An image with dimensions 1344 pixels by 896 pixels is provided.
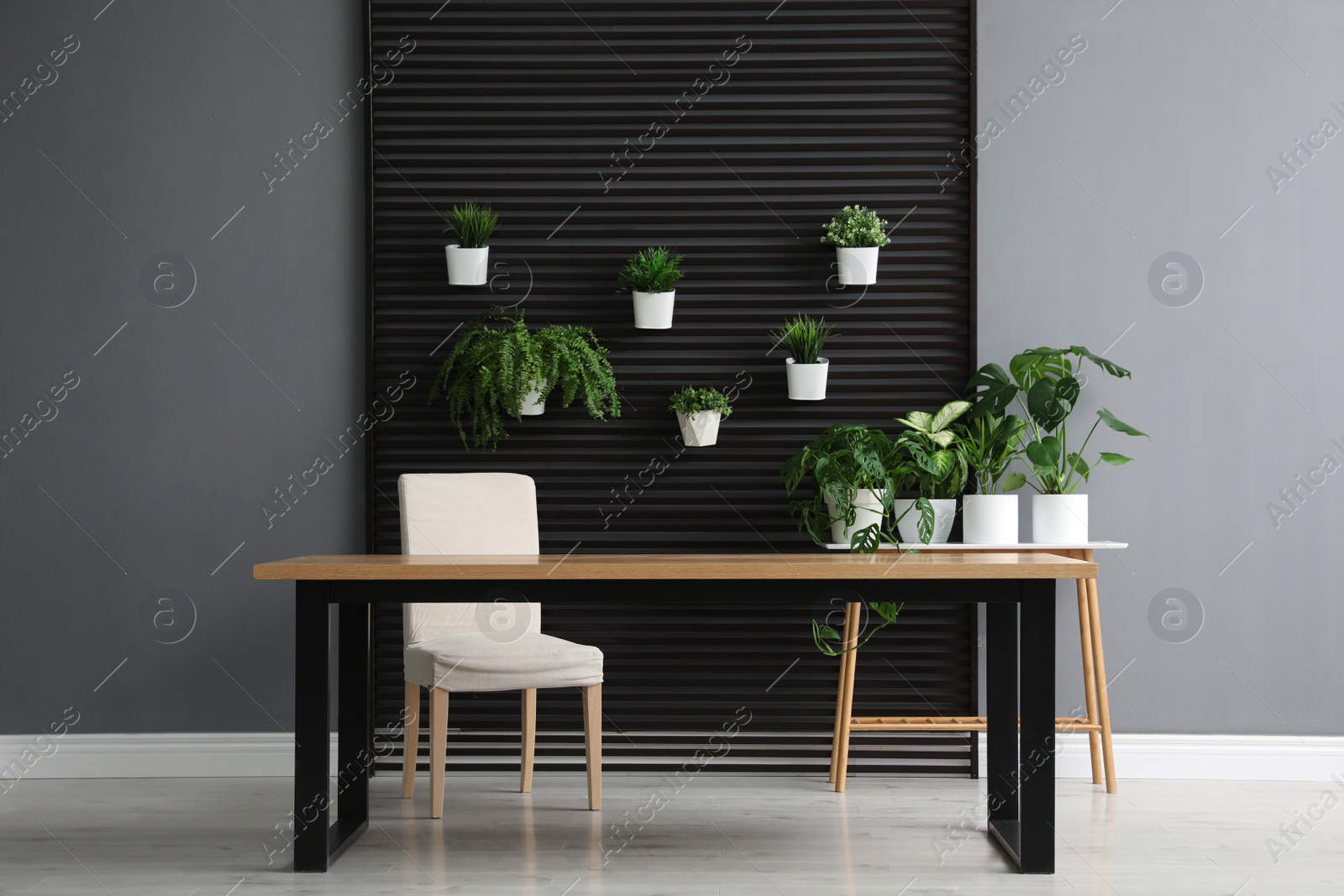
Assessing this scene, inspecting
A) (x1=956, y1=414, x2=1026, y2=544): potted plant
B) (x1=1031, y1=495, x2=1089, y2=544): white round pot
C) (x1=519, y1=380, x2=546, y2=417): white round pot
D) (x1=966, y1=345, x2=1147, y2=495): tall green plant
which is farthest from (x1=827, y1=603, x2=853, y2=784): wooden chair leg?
(x1=519, y1=380, x2=546, y2=417): white round pot

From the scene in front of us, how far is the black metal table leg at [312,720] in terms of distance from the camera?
→ 258 cm

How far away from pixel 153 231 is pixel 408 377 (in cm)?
103

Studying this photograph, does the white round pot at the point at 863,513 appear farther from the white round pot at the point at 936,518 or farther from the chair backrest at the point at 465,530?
the chair backrest at the point at 465,530

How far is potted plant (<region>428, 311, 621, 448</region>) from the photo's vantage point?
11.3ft

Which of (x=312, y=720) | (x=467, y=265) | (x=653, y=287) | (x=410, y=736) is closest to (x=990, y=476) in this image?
(x=653, y=287)

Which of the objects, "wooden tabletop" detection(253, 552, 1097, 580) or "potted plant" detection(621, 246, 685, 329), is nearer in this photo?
"wooden tabletop" detection(253, 552, 1097, 580)

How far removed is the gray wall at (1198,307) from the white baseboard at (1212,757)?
0.18ft

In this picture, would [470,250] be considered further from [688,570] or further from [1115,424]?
[1115,424]

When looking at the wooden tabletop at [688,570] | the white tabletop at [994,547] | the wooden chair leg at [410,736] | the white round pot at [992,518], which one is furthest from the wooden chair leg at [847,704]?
the wooden chair leg at [410,736]

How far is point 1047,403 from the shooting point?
11.4ft

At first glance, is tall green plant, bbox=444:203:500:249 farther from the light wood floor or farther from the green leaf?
the green leaf

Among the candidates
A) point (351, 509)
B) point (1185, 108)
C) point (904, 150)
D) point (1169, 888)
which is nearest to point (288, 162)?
point (351, 509)

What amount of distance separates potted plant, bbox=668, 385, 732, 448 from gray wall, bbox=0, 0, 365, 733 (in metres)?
1.16

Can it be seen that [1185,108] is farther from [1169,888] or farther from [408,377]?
[408,377]
